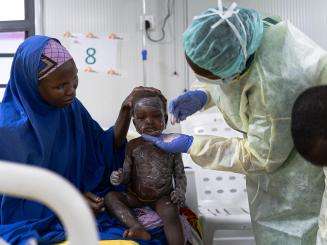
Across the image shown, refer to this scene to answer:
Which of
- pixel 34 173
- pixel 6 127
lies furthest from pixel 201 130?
pixel 34 173

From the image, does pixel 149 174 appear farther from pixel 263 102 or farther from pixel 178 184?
pixel 263 102

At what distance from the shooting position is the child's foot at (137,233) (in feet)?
4.82

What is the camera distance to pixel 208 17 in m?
1.34

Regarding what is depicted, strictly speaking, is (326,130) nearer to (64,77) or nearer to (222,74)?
(222,74)

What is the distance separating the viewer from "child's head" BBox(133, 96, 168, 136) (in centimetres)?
170

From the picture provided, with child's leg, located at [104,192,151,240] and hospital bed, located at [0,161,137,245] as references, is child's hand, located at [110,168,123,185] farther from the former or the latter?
hospital bed, located at [0,161,137,245]

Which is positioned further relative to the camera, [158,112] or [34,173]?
[158,112]

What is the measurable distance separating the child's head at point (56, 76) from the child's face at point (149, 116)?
0.98ft

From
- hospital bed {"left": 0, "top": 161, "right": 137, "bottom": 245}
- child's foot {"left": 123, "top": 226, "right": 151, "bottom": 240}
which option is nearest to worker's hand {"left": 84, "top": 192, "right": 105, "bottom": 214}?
child's foot {"left": 123, "top": 226, "right": 151, "bottom": 240}

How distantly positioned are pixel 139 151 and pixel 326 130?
83cm

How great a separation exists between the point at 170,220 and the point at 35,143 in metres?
0.60

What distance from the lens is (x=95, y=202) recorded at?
1.62 meters

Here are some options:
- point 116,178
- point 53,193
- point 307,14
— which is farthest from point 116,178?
point 307,14

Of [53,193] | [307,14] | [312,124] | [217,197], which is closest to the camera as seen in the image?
[53,193]
